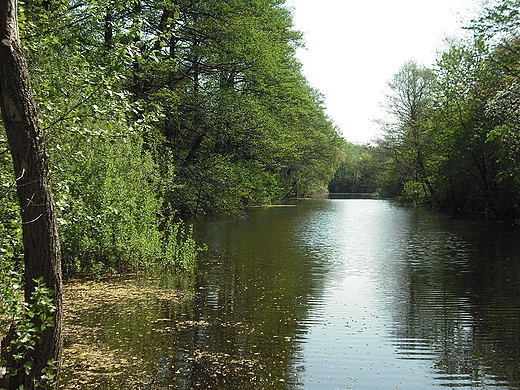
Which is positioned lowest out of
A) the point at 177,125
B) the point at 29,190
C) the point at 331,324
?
the point at 331,324

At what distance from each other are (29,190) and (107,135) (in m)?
1.39

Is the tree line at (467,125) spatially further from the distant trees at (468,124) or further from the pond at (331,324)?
the pond at (331,324)

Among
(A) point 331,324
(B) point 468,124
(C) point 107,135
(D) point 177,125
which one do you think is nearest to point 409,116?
(B) point 468,124

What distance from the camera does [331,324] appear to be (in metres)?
7.48

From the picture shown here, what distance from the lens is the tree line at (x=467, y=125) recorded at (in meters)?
18.7

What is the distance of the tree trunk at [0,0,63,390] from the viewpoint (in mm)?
3498

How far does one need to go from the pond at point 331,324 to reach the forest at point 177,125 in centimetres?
169

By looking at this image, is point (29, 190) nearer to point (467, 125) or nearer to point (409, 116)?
point (467, 125)

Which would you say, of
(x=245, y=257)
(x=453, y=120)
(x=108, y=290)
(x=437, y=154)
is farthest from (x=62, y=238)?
(x=437, y=154)

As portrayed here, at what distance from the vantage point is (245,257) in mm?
13805

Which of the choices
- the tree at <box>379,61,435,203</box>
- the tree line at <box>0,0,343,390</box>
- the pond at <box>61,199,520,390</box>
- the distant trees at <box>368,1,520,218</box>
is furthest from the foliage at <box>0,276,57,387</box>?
the tree at <box>379,61,435,203</box>

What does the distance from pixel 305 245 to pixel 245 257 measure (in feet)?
12.1

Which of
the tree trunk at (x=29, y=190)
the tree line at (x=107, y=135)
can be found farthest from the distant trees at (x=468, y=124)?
the tree trunk at (x=29, y=190)

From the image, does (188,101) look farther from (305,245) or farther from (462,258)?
(462,258)
